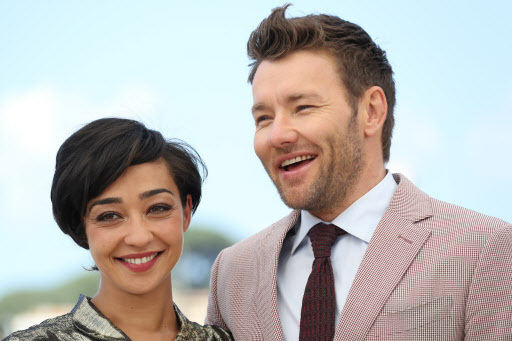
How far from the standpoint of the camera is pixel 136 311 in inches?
154

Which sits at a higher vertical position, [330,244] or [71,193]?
[71,193]

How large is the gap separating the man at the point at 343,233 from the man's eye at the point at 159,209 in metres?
0.64

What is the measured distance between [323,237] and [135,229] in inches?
40.4

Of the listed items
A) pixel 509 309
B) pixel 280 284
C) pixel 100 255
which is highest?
pixel 100 255

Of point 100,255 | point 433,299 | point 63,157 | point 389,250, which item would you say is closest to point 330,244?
point 389,250

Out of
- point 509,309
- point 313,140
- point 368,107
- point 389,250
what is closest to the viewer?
point 509,309

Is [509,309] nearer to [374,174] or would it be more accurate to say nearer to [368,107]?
[374,174]

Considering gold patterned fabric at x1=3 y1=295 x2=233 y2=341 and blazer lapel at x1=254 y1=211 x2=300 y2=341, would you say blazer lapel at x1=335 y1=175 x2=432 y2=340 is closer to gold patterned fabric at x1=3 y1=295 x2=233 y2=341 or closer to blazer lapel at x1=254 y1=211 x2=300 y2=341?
Answer: blazer lapel at x1=254 y1=211 x2=300 y2=341

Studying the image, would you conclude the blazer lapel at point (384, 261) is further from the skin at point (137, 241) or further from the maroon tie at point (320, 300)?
the skin at point (137, 241)

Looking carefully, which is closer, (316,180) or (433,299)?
(433,299)

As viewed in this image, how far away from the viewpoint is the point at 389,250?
3.68 metres

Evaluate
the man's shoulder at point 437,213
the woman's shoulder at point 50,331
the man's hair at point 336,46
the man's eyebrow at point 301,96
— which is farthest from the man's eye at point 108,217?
the man's shoulder at point 437,213

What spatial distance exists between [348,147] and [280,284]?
865 mm

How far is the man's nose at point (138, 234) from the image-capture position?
12.2ft
